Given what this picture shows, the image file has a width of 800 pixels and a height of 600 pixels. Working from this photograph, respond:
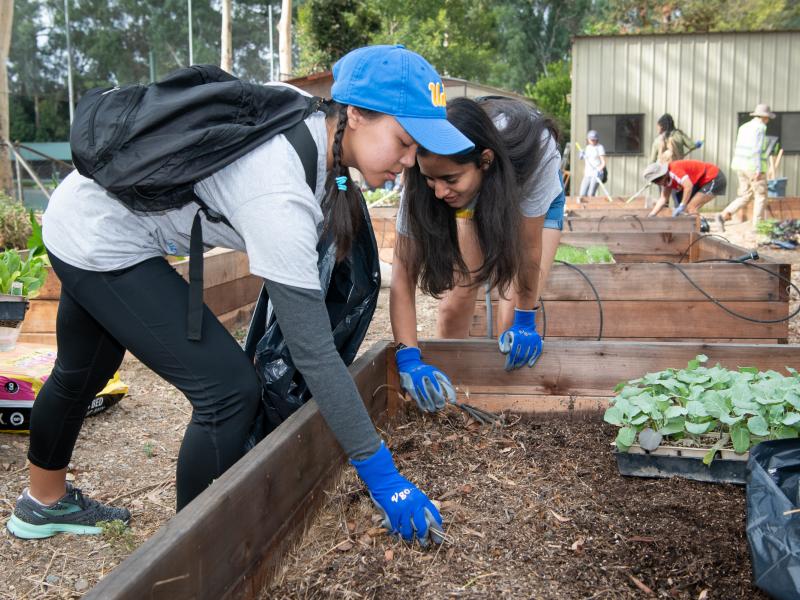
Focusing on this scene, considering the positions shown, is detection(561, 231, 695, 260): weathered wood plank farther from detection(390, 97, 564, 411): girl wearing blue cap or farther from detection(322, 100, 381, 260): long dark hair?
detection(322, 100, 381, 260): long dark hair

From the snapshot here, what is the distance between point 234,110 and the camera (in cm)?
170

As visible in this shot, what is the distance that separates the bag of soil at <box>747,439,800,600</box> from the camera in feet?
5.00

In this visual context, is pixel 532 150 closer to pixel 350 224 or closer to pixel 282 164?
pixel 350 224

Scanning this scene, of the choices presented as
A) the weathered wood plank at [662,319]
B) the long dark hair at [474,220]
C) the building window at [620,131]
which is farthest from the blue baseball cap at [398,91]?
the building window at [620,131]

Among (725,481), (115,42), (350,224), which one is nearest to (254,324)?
(350,224)

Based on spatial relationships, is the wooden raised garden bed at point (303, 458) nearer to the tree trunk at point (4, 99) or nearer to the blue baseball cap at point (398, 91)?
the blue baseball cap at point (398, 91)

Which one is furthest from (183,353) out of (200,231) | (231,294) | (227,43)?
(227,43)

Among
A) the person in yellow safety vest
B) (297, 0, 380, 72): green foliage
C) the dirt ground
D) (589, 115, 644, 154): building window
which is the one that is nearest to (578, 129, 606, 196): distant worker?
(589, 115, 644, 154): building window

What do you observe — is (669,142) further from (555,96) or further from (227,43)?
(555,96)

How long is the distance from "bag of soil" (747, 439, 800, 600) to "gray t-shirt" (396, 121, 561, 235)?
1231 mm

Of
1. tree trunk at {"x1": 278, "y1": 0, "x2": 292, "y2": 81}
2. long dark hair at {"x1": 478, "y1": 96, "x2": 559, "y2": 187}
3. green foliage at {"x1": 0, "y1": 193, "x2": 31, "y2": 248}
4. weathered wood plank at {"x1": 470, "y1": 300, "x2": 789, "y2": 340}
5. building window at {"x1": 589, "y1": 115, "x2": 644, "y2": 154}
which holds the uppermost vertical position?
tree trunk at {"x1": 278, "y1": 0, "x2": 292, "y2": 81}

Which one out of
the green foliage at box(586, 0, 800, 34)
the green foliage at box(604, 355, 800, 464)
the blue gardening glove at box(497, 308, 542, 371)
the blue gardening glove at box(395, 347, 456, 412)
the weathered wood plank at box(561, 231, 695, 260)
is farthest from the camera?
the green foliage at box(586, 0, 800, 34)

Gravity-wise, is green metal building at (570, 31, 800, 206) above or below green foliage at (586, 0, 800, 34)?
below

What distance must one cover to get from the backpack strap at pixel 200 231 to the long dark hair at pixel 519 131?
943mm
